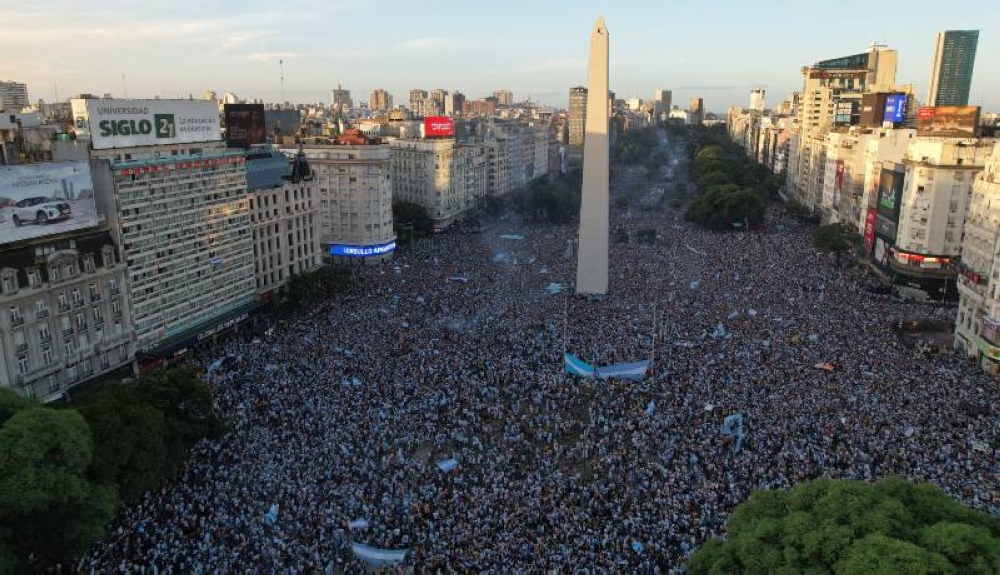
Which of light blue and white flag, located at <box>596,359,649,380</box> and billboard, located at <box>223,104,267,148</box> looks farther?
billboard, located at <box>223,104,267,148</box>

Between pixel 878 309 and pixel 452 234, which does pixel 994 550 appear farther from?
pixel 452 234

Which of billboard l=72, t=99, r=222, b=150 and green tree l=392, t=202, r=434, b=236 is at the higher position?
billboard l=72, t=99, r=222, b=150

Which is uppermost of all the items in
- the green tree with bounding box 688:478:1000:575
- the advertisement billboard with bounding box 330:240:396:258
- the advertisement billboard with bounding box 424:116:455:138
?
the advertisement billboard with bounding box 424:116:455:138

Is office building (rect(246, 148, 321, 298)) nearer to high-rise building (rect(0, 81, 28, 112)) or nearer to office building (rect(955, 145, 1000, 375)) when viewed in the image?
office building (rect(955, 145, 1000, 375))

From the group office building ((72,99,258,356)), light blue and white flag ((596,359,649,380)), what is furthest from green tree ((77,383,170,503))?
light blue and white flag ((596,359,649,380))

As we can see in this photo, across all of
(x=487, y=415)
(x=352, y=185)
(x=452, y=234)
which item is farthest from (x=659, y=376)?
(x=452, y=234)

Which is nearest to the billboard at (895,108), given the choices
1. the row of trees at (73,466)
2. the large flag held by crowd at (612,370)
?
the large flag held by crowd at (612,370)

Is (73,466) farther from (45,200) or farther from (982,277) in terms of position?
Result: (982,277)

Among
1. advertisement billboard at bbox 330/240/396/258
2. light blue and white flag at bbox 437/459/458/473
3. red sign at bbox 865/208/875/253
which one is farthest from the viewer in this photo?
advertisement billboard at bbox 330/240/396/258
